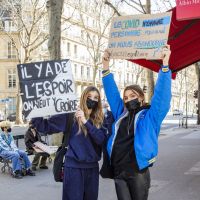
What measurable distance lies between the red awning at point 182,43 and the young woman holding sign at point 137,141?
12.4ft

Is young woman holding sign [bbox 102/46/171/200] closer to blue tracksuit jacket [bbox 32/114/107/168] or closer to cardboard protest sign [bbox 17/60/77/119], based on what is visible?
blue tracksuit jacket [bbox 32/114/107/168]

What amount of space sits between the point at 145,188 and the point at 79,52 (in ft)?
233

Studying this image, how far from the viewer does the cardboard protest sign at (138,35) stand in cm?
486

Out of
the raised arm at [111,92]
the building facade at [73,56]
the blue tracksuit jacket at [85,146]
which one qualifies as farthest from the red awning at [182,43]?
the building facade at [73,56]

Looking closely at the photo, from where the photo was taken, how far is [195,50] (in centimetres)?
1048

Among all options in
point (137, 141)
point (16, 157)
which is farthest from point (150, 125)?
point (16, 157)

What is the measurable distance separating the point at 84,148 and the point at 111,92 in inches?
28.0

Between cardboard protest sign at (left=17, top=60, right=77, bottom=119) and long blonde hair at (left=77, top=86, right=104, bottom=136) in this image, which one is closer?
long blonde hair at (left=77, top=86, right=104, bottom=136)

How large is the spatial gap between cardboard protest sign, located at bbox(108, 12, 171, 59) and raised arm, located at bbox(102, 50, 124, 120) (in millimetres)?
306

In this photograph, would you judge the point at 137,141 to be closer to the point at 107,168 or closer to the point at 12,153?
the point at 107,168

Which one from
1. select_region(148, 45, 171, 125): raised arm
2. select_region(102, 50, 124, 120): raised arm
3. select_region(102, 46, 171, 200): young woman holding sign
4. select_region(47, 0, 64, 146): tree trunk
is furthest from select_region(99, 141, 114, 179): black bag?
select_region(47, 0, 64, 146): tree trunk

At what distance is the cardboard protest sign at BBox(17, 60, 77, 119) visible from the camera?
4.76 metres

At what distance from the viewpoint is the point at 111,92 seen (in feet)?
15.4

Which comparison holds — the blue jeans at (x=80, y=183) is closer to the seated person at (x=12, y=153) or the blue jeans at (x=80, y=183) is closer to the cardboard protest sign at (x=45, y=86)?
the cardboard protest sign at (x=45, y=86)
